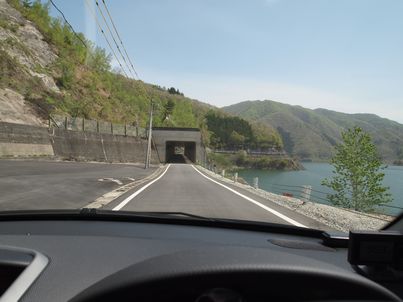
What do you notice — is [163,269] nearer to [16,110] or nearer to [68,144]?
[16,110]

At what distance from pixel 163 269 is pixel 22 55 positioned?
224ft

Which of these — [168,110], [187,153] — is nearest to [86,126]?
[187,153]

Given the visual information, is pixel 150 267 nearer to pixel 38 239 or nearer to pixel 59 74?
pixel 38 239

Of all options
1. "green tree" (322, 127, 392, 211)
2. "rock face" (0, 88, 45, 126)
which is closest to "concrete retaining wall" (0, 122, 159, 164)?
"rock face" (0, 88, 45, 126)

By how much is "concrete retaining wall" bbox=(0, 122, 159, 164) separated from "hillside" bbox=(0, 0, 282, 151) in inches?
122

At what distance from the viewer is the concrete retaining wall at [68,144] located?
130ft

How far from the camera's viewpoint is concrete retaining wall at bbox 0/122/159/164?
39.5 meters

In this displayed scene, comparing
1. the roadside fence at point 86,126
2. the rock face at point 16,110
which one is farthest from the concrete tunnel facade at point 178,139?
the rock face at point 16,110

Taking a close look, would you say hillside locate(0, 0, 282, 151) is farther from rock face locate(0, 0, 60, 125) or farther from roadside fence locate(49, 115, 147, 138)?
roadside fence locate(49, 115, 147, 138)

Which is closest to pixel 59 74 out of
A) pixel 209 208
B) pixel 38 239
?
pixel 209 208

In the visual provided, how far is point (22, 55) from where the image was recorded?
64.1 m

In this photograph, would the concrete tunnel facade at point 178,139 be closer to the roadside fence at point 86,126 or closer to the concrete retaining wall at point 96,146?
the roadside fence at point 86,126

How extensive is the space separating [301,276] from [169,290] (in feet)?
1.32

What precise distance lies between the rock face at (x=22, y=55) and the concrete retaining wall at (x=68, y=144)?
2.93 metres
